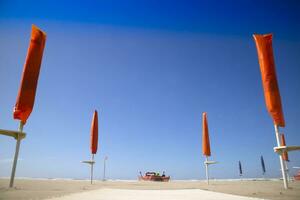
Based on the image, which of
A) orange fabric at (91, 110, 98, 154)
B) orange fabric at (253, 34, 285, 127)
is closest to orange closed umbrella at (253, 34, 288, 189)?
orange fabric at (253, 34, 285, 127)

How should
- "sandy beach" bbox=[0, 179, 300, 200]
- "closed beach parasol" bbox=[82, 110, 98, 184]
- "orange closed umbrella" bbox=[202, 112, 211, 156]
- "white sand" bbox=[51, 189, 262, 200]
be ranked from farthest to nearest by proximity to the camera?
"closed beach parasol" bbox=[82, 110, 98, 184] → "orange closed umbrella" bbox=[202, 112, 211, 156] → "white sand" bbox=[51, 189, 262, 200] → "sandy beach" bbox=[0, 179, 300, 200]

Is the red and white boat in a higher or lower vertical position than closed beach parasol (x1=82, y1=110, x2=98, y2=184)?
lower

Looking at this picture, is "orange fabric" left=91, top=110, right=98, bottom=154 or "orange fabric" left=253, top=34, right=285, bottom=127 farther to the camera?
"orange fabric" left=91, top=110, right=98, bottom=154

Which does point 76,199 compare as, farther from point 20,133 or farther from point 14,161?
point 20,133

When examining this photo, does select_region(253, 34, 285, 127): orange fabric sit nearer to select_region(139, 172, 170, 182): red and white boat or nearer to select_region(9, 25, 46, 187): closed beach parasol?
select_region(9, 25, 46, 187): closed beach parasol

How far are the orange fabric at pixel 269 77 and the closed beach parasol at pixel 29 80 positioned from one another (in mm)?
4780

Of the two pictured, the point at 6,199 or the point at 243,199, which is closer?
the point at 6,199

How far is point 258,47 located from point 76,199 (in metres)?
5.16

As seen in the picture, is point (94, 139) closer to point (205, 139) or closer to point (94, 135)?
point (94, 135)

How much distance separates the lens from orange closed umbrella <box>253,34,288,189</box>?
178 inches

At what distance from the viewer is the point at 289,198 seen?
4.08 metres

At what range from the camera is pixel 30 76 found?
4.05 m

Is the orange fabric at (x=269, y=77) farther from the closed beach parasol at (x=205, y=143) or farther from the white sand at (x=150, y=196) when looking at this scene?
the closed beach parasol at (x=205, y=143)

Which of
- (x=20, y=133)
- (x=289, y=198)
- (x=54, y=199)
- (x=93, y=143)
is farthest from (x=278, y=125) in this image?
(x=93, y=143)
